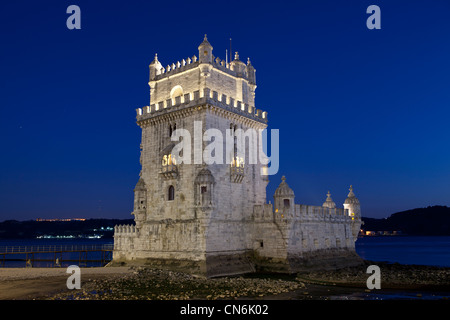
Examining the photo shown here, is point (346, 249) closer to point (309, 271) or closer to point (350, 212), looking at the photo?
point (350, 212)

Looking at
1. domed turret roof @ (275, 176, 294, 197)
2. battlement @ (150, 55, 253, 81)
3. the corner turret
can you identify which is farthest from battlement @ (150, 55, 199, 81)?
the corner turret

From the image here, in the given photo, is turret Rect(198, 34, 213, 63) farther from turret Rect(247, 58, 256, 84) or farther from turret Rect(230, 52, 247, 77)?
turret Rect(247, 58, 256, 84)

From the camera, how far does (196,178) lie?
1464 inches

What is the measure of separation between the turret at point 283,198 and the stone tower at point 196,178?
2.81 meters

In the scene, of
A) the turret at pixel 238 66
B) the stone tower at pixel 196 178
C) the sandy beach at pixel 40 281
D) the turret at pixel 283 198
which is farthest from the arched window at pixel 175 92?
the sandy beach at pixel 40 281

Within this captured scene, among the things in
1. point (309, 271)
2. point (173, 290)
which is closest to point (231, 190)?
point (309, 271)

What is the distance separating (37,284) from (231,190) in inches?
712

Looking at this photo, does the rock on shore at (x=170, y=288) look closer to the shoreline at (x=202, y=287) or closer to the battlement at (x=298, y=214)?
the shoreline at (x=202, y=287)

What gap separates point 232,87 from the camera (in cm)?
4384

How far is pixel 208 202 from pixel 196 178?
236 cm

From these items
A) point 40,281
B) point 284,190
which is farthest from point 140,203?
point 284,190

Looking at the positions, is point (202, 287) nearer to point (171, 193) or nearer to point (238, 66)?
point (171, 193)

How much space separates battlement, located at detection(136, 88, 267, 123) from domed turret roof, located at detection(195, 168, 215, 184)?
6.40 m

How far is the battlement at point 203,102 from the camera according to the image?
129 feet
